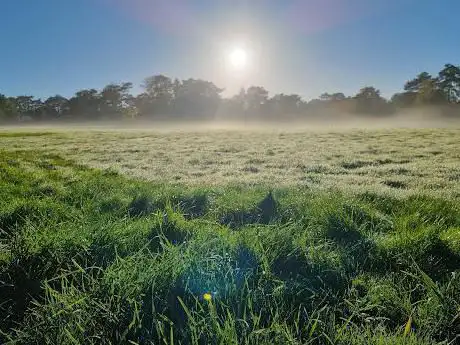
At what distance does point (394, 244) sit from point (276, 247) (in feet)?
5.31

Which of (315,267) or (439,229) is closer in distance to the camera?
(315,267)

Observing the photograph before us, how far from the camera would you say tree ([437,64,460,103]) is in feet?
342

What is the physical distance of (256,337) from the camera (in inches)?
105

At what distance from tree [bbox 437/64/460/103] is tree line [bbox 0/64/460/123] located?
10142 millimetres

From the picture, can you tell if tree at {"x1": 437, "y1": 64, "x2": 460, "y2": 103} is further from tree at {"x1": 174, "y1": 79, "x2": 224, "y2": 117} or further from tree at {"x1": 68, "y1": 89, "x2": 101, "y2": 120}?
tree at {"x1": 68, "y1": 89, "x2": 101, "y2": 120}

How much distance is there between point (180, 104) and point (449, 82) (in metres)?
91.0

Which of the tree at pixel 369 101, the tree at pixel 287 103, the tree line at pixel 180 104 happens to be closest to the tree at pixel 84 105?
the tree line at pixel 180 104

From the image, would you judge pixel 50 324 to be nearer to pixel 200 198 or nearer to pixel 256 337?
pixel 256 337

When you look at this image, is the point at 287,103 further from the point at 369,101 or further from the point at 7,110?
the point at 7,110

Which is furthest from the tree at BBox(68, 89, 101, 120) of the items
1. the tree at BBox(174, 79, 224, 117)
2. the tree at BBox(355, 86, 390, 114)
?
the tree at BBox(355, 86, 390, 114)

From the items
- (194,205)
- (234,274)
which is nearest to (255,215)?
(194,205)

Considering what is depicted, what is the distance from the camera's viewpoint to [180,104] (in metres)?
136

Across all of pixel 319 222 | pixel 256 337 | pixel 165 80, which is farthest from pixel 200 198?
pixel 165 80

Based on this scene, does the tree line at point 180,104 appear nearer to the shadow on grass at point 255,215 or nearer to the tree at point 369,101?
the tree at point 369,101
